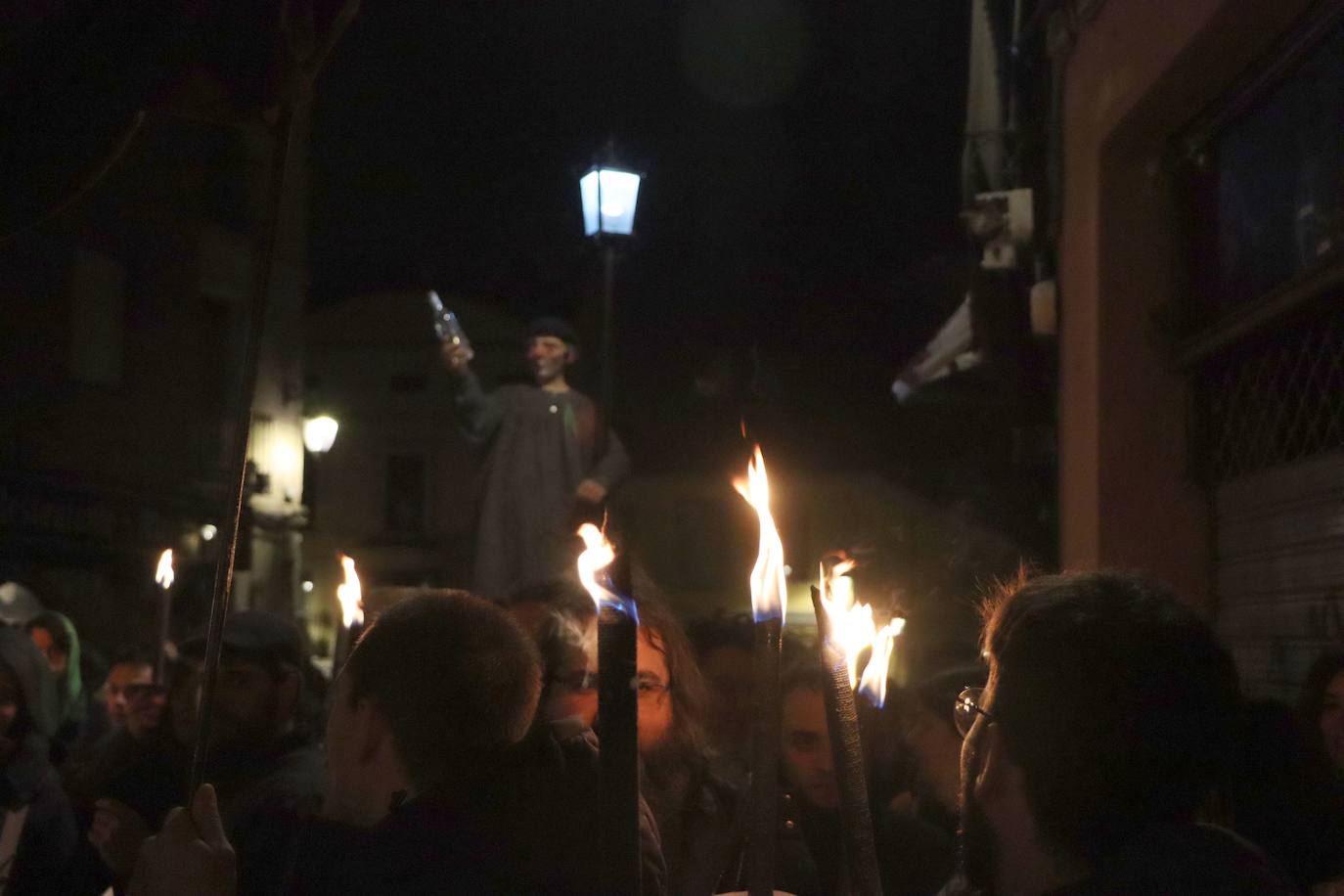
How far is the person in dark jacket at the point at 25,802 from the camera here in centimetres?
490

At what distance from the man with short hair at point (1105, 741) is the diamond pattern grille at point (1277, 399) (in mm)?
3662

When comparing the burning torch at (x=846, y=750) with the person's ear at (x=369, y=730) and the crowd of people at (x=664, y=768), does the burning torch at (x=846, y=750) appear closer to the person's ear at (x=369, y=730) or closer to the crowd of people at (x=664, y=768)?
the crowd of people at (x=664, y=768)

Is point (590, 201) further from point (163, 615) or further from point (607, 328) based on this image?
point (163, 615)

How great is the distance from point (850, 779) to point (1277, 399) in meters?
4.57

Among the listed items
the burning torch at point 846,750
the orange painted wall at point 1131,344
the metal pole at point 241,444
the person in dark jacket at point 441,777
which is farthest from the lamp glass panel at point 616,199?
the burning torch at point 846,750

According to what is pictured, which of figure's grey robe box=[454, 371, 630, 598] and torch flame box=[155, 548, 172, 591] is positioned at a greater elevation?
figure's grey robe box=[454, 371, 630, 598]

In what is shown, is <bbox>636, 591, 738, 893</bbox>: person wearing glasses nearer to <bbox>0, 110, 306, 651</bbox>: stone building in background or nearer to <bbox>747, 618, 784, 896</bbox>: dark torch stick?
<bbox>747, 618, 784, 896</bbox>: dark torch stick

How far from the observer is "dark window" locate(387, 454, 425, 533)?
5612cm

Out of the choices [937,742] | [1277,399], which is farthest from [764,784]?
[1277,399]

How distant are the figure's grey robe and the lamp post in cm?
142

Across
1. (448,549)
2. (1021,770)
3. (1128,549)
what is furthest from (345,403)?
(1021,770)

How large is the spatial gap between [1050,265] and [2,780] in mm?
5723

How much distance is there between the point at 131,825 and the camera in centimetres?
486

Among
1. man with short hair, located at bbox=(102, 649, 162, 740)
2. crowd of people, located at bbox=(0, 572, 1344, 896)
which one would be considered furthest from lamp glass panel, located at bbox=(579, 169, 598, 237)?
crowd of people, located at bbox=(0, 572, 1344, 896)
